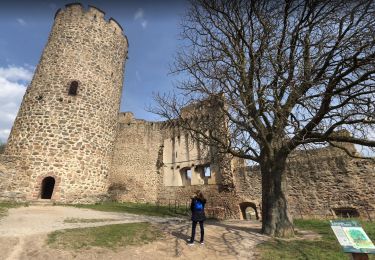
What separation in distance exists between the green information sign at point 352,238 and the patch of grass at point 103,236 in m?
4.11

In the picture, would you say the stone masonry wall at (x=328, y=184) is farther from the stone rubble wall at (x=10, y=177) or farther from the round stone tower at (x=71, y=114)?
the stone rubble wall at (x=10, y=177)

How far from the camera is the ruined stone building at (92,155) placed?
12070 mm

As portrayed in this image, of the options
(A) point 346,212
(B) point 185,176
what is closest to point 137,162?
(B) point 185,176

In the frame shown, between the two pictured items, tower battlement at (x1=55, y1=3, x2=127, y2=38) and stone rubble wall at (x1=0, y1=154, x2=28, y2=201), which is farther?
tower battlement at (x1=55, y1=3, x2=127, y2=38)

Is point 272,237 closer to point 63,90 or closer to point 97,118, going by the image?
point 97,118

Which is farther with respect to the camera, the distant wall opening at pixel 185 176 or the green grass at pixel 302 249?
the distant wall opening at pixel 185 176

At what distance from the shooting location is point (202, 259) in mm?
5000

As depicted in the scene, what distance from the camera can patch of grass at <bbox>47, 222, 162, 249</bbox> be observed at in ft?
16.9

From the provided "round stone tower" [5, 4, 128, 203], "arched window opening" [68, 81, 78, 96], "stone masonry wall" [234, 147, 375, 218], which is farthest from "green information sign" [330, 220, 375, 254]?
"arched window opening" [68, 81, 78, 96]

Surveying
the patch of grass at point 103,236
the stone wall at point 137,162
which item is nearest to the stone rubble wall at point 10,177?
the patch of grass at point 103,236

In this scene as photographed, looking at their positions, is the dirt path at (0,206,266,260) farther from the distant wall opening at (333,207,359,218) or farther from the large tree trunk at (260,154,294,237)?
the distant wall opening at (333,207,359,218)

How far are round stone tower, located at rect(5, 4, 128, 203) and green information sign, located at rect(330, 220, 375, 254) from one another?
1199 centimetres

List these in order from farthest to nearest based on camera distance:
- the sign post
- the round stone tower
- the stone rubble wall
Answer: the round stone tower → the stone rubble wall → the sign post

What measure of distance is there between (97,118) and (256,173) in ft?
34.6
